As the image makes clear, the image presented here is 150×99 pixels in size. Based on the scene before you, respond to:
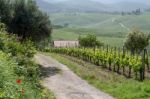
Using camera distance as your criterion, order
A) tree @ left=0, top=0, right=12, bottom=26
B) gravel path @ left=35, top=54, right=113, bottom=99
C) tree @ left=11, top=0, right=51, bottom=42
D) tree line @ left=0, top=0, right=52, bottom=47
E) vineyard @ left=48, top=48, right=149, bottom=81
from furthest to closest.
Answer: tree @ left=11, top=0, right=51, bottom=42
tree line @ left=0, top=0, right=52, bottom=47
tree @ left=0, top=0, right=12, bottom=26
vineyard @ left=48, top=48, right=149, bottom=81
gravel path @ left=35, top=54, right=113, bottom=99

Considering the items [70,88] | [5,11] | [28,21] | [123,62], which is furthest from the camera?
[28,21]

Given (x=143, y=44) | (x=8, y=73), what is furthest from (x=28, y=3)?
(x=143, y=44)

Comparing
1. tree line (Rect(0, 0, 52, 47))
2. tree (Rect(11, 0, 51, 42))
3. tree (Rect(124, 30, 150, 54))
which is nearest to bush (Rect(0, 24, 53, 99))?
tree line (Rect(0, 0, 52, 47))

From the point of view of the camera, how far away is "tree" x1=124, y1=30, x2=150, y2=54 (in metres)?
80.2

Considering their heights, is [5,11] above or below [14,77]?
above

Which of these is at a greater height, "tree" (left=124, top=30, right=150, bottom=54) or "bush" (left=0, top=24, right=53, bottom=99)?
"bush" (left=0, top=24, right=53, bottom=99)

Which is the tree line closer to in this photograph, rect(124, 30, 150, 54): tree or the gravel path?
the gravel path

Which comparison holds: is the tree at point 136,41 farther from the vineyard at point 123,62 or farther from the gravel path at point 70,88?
the gravel path at point 70,88

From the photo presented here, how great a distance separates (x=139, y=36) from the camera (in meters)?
80.9

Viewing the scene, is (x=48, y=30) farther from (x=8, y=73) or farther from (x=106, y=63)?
(x=8, y=73)

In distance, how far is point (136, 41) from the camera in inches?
3221

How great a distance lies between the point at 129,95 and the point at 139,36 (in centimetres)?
6071

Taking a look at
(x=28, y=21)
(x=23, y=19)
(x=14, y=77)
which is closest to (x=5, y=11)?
(x=23, y=19)

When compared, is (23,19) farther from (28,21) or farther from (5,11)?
(5,11)
